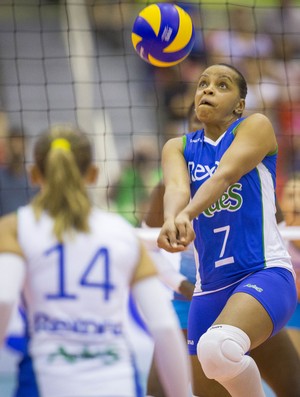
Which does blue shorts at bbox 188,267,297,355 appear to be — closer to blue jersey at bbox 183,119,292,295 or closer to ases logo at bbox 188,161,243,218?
blue jersey at bbox 183,119,292,295

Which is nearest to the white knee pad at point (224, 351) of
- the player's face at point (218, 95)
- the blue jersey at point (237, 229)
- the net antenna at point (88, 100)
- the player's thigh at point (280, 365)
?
the blue jersey at point (237, 229)

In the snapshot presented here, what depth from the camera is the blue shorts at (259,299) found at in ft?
13.0

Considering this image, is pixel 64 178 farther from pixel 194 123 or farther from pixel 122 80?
pixel 122 80

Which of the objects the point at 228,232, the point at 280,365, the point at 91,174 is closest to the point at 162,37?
the point at 228,232

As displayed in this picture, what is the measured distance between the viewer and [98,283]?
2801 millimetres

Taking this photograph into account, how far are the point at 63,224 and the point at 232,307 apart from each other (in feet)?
4.20

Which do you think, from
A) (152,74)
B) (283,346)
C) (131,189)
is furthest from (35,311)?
(152,74)

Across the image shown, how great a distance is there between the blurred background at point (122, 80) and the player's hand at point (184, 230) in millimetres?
5281

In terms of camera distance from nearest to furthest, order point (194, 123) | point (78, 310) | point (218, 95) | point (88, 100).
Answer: point (78, 310)
point (218, 95)
point (194, 123)
point (88, 100)

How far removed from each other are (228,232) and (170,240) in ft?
1.65

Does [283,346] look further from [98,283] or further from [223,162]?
[98,283]

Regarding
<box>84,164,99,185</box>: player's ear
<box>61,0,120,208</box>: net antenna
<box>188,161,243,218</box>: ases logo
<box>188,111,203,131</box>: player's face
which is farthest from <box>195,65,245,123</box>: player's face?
<box>61,0,120,208</box>: net antenna

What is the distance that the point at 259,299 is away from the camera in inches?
154

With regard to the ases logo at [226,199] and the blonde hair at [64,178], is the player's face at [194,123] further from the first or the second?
the blonde hair at [64,178]
